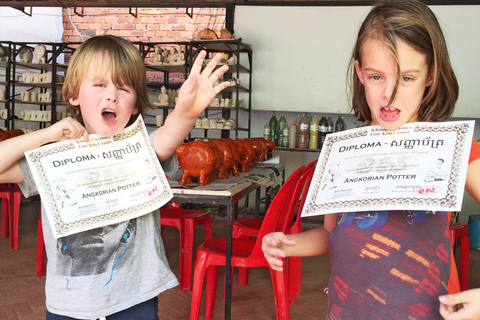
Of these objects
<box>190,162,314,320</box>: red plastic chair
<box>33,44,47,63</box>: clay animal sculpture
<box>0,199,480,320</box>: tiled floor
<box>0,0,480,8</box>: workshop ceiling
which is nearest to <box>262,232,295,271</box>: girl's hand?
<box>190,162,314,320</box>: red plastic chair

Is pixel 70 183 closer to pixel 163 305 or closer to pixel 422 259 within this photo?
pixel 422 259

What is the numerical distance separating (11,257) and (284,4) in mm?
4471

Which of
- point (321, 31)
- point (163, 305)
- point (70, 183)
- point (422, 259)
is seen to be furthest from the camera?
point (321, 31)

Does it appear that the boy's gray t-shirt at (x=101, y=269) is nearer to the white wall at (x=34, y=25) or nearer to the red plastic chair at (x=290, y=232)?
the red plastic chair at (x=290, y=232)

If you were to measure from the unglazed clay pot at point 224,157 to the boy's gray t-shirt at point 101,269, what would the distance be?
168 centimetres

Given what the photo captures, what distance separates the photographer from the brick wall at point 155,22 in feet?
22.7

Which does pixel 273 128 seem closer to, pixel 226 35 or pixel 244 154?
pixel 226 35

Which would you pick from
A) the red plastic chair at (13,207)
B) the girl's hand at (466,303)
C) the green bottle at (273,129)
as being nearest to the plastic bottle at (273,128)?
the green bottle at (273,129)

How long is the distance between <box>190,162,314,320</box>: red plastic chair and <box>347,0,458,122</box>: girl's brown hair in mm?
1226

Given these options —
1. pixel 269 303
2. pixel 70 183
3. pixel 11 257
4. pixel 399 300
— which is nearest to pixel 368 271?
pixel 399 300

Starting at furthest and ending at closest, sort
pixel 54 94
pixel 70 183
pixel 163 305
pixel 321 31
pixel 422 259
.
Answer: pixel 54 94 < pixel 321 31 < pixel 163 305 < pixel 70 183 < pixel 422 259

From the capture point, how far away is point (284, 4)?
5660 millimetres

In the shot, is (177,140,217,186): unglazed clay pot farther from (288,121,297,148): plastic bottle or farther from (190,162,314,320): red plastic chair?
(288,121,297,148): plastic bottle

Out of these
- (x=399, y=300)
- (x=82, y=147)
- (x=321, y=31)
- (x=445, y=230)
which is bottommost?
(x=399, y=300)
